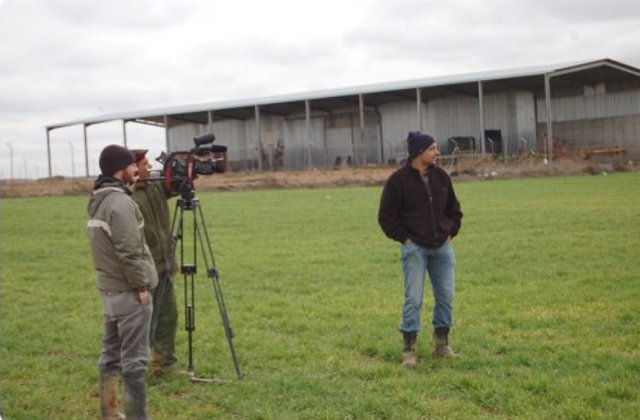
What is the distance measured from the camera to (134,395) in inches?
226

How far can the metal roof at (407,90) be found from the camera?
129 ft

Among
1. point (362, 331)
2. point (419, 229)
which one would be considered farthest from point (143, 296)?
point (362, 331)

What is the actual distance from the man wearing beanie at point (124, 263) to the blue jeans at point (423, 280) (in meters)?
2.70

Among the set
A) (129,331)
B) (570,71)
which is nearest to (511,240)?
(129,331)

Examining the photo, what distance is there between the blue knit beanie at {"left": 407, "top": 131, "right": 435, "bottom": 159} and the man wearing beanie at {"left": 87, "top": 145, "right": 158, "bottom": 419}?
285 cm

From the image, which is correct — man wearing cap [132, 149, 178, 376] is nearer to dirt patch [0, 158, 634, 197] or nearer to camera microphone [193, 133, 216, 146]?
camera microphone [193, 133, 216, 146]

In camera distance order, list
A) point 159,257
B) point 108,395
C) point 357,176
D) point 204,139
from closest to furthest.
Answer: point 108,395 < point 204,139 < point 159,257 < point 357,176

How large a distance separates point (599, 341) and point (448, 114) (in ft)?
131

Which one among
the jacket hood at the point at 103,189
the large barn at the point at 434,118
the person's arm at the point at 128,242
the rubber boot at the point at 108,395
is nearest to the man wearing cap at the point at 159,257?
the rubber boot at the point at 108,395

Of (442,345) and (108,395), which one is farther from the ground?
(108,395)

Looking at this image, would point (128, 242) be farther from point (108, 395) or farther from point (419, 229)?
point (419, 229)

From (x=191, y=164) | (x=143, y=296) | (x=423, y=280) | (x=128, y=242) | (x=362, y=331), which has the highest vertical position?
(x=191, y=164)

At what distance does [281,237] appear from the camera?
62.3ft

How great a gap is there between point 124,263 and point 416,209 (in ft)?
10.0
